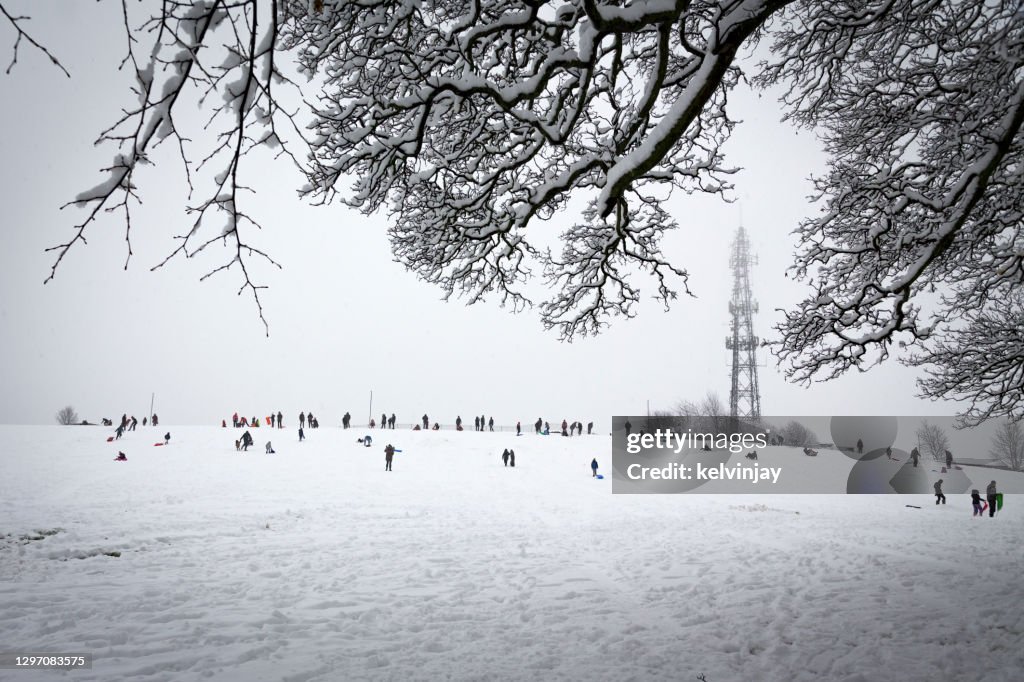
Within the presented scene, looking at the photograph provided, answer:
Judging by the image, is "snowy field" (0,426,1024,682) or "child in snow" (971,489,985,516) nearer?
"snowy field" (0,426,1024,682)

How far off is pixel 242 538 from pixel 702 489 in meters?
18.4

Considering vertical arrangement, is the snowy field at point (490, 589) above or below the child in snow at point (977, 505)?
above

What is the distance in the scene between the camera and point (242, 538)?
10.2 m

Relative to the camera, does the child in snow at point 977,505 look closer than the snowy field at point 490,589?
No

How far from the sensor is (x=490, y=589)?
7.52 metres

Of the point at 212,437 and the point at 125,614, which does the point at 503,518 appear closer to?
the point at 125,614

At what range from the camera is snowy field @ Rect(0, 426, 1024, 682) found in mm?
5098

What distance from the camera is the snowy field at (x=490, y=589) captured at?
201 inches

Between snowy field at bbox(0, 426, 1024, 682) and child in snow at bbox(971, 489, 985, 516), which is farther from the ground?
snowy field at bbox(0, 426, 1024, 682)
